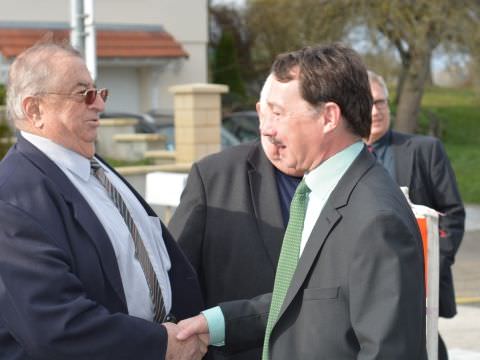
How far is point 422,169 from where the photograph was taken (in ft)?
18.2

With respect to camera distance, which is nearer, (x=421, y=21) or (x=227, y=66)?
(x=421, y=21)

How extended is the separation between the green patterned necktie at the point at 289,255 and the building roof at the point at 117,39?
22.2m

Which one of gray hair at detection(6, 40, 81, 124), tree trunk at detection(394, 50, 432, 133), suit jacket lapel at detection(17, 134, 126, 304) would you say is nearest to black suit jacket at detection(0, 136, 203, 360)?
suit jacket lapel at detection(17, 134, 126, 304)

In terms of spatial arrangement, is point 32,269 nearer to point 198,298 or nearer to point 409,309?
point 198,298

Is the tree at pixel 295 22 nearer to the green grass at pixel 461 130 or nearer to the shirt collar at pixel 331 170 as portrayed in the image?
the green grass at pixel 461 130

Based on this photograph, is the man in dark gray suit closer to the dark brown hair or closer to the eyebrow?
the dark brown hair

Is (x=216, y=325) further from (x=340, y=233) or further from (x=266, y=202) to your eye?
(x=340, y=233)

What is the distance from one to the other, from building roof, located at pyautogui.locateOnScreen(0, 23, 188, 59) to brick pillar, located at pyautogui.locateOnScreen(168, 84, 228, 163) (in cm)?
1130

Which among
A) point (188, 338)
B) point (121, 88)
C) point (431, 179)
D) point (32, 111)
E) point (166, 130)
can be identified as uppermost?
point (32, 111)

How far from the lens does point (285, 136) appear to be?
2885mm

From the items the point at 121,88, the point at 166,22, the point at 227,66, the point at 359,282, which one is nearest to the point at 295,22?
the point at 166,22

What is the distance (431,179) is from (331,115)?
9.43ft

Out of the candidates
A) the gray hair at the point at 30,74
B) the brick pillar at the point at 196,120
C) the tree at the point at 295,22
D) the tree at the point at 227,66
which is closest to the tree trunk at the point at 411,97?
the tree at the point at 295,22

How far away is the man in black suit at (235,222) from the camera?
386 cm
